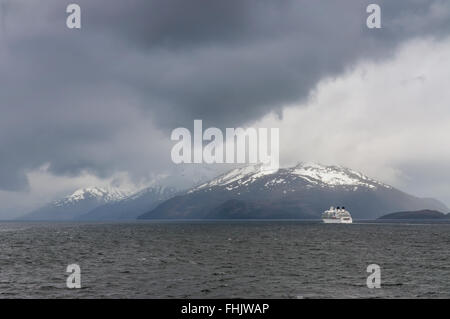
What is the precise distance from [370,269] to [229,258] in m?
34.3

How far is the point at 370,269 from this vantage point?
77250mm
